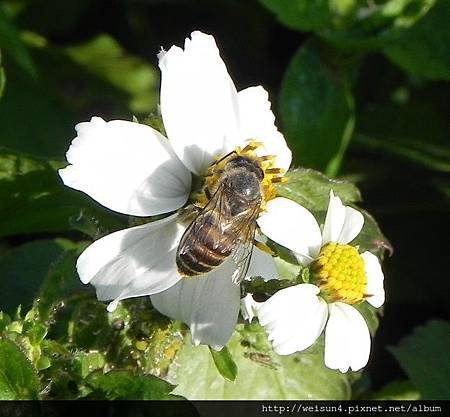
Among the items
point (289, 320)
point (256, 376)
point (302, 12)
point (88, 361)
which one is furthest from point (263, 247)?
point (302, 12)

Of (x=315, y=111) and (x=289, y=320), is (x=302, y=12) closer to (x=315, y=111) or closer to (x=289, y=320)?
(x=315, y=111)

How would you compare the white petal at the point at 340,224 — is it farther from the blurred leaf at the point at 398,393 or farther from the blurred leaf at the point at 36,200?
the blurred leaf at the point at 398,393

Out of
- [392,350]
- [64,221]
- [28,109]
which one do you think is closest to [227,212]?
[64,221]

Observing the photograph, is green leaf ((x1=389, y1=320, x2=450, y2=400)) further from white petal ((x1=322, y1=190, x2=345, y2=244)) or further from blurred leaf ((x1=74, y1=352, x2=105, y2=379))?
blurred leaf ((x1=74, y1=352, x2=105, y2=379))

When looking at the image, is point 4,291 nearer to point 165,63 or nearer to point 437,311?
point 165,63

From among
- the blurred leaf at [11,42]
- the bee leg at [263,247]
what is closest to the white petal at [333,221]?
the bee leg at [263,247]
